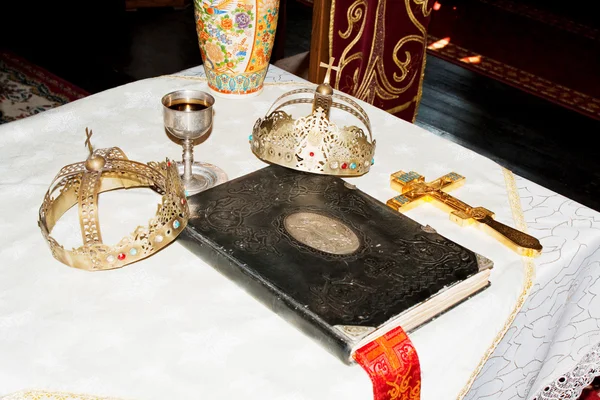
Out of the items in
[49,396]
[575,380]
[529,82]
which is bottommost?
[529,82]

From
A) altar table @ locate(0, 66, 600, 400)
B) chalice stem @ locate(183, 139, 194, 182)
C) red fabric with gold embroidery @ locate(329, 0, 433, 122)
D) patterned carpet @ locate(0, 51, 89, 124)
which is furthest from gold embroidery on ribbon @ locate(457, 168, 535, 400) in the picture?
patterned carpet @ locate(0, 51, 89, 124)

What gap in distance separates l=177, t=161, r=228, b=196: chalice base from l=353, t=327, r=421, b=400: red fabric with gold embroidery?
474mm

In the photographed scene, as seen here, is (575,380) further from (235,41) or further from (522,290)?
(235,41)

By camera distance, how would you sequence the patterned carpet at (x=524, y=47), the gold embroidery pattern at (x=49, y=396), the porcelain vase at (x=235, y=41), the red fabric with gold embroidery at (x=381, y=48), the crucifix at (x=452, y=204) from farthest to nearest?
the patterned carpet at (x=524, y=47), the red fabric with gold embroidery at (x=381, y=48), the porcelain vase at (x=235, y=41), the crucifix at (x=452, y=204), the gold embroidery pattern at (x=49, y=396)

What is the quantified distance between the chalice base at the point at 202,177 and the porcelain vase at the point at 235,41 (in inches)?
11.6

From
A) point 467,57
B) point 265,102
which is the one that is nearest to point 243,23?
point 265,102

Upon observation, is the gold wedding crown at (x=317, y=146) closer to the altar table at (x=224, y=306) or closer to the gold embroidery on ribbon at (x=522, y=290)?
the altar table at (x=224, y=306)

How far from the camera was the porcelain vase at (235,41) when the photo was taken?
1420 mm

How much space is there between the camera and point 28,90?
334 cm

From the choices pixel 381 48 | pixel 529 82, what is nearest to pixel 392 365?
pixel 381 48

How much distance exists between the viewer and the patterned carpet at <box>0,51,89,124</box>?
3.15 m

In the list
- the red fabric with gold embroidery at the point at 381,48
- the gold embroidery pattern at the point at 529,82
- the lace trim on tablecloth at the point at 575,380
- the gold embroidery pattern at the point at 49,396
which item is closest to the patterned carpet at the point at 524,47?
the gold embroidery pattern at the point at 529,82

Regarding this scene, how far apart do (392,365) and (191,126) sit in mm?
529

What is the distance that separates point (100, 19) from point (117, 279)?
372 centimetres
